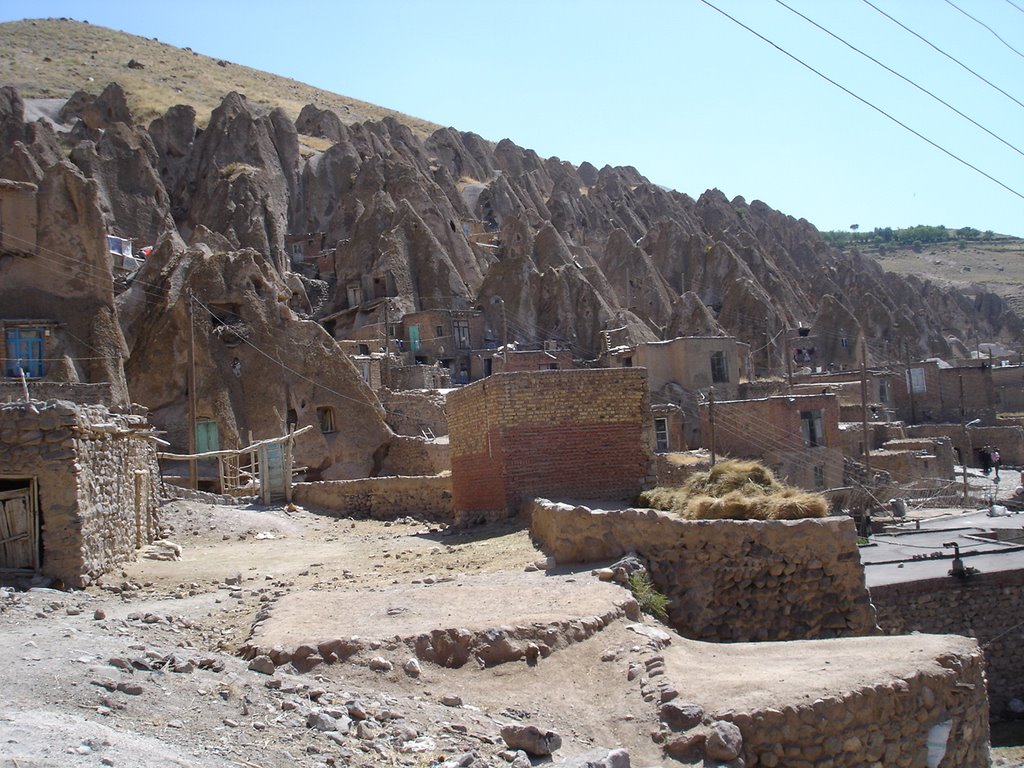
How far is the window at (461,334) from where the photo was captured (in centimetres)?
4962

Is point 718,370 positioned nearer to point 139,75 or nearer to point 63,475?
point 63,475

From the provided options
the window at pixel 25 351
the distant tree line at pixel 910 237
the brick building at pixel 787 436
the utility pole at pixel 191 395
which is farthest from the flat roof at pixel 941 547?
the distant tree line at pixel 910 237

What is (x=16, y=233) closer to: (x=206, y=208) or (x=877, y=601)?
(x=877, y=601)

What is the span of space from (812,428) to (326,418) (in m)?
17.0

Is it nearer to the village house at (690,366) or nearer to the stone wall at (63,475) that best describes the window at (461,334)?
the village house at (690,366)

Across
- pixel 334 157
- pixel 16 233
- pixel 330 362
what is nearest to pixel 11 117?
pixel 334 157

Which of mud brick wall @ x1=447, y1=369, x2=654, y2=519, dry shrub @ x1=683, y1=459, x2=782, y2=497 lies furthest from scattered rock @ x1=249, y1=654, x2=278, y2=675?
mud brick wall @ x1=447, y1=369, x2=654, y2=519

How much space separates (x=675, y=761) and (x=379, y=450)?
26011 millimetres

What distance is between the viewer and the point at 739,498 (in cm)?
1172

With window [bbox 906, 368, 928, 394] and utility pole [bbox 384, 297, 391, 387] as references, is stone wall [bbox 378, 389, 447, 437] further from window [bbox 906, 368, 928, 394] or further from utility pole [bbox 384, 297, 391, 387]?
window [bbox 906, 368, 928, 394]

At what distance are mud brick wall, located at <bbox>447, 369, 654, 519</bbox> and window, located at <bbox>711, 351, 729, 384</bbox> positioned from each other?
87.5ft

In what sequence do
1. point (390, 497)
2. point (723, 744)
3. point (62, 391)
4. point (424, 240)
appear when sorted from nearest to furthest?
point (723, 744)
point (390, 497)
point (62, 391)
point (424, 240)

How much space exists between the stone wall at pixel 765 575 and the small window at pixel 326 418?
22.6 metres

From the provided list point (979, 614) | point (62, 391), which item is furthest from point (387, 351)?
point (979, 614)
